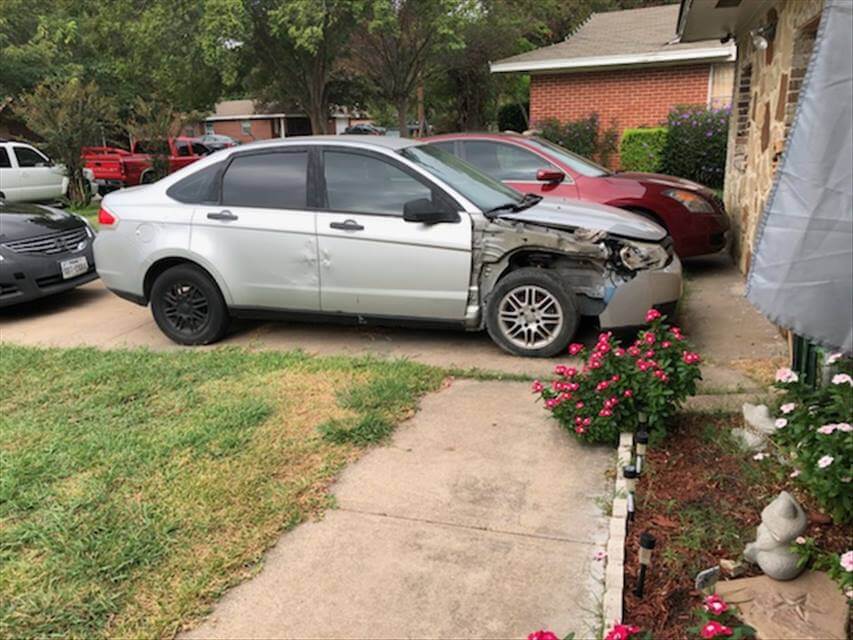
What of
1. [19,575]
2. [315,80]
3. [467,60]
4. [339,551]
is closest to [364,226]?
[339,551]

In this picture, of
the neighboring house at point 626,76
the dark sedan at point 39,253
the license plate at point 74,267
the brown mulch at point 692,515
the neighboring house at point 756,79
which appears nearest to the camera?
the brown mulch at point 692,515

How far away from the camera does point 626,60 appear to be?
1554 cm

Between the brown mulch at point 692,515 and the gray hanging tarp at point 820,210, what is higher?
the gray hanging tarp at point 820,210

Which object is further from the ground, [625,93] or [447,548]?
[625,93]

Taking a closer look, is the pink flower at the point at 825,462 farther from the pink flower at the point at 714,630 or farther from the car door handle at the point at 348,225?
the car door handle at the point at 348,225

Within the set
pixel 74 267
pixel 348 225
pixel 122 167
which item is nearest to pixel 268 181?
pixel 348 225

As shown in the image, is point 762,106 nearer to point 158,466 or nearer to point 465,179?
point 465,179

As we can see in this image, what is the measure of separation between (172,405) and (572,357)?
294 cm

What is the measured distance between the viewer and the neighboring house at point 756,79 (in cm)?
592

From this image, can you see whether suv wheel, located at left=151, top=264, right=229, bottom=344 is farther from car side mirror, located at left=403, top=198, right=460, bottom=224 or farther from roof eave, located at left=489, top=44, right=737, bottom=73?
roof eave, located at left=489, top=44, right=737, bottom=73

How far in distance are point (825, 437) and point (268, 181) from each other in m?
4.58

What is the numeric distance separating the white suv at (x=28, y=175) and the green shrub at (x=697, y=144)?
13.9m

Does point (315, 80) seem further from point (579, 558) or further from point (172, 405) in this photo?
point (579, 558)

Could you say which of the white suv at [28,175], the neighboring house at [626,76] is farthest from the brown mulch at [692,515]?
the white suv at [28,175]
